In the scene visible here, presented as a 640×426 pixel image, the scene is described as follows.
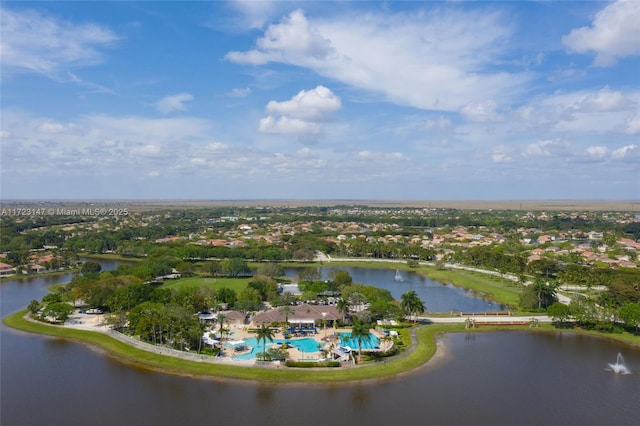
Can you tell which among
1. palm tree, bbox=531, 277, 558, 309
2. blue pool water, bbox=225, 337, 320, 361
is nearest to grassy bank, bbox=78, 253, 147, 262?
blue pool water, bbox=225, 337, 320, 361

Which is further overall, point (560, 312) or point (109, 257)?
point (109, 257)

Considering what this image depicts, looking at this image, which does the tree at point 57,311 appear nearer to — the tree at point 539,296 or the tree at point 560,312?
the tree at point 560,312

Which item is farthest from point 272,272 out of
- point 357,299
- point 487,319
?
point 487,319

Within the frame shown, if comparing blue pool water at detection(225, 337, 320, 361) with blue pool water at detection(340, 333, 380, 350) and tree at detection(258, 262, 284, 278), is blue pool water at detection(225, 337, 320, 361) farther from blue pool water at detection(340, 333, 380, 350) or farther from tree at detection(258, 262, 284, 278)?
tree at detection(258, 262, 284, 278)

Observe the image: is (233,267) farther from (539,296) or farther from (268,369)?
(539,296)

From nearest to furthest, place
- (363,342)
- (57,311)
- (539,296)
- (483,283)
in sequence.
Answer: (363,342), (57,311), (539,296), (483,283)

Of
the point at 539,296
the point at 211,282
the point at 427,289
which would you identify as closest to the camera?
the point at 539,296
